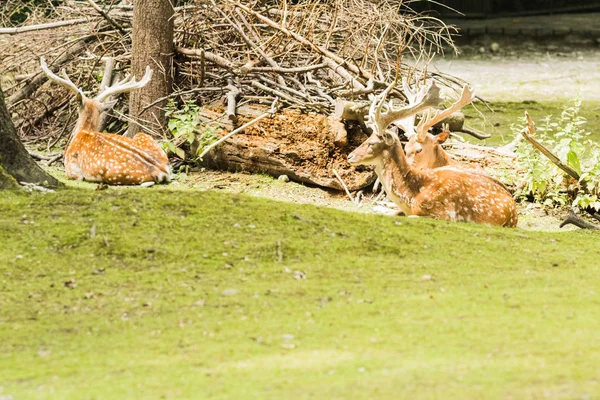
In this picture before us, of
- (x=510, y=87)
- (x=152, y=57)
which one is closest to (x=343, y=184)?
(x=152, y=57)

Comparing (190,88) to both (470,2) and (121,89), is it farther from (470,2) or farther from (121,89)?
(470,2)

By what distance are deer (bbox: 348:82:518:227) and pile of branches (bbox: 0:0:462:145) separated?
145 centimetres

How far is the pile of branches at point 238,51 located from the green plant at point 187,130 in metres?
0.26

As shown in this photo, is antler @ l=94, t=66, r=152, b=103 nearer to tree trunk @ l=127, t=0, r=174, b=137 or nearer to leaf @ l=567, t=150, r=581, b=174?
tree trunk @ l=127, t=0, r=174, b=137

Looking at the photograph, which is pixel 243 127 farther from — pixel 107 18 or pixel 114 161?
pixel 107 18

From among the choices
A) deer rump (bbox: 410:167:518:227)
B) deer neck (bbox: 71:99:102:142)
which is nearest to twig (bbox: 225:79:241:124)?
deer neck (bbox: 71:99:102:142)

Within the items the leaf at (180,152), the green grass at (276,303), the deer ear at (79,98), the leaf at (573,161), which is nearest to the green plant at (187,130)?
the leaf at (180,152)

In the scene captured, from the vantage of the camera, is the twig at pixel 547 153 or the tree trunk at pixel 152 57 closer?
the twig at pixel 547 153

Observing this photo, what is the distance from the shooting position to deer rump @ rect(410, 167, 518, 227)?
7.84 metres

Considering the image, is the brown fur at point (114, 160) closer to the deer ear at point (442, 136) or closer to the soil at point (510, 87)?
the soil at point (510, 87)

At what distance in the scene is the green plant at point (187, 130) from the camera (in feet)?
32.6

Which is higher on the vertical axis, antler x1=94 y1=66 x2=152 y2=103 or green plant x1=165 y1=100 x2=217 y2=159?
antler x1=94 y1=66 x2=152 y2=103

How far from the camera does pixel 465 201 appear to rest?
25.8ft

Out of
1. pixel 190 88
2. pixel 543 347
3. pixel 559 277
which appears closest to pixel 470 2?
pixel 190 88
